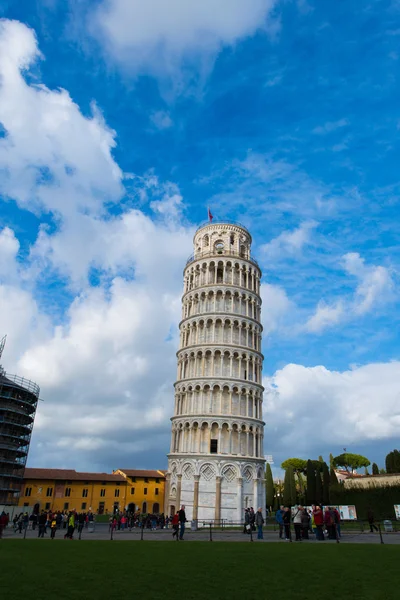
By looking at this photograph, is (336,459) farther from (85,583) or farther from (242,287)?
(85,583)

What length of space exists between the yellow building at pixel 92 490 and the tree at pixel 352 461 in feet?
156

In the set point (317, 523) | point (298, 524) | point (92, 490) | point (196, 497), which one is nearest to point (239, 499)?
point (196, 497)

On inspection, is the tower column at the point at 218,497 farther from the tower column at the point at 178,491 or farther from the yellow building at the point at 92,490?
the yellow building at the point at 92,490

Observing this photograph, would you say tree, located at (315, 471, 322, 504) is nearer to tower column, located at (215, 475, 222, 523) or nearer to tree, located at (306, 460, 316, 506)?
tree, located at (306, 460, 316, 506)

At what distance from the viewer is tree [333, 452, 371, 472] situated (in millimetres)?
111250

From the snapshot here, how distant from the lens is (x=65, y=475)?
82250 millimetres

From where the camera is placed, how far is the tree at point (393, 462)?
58.1 m

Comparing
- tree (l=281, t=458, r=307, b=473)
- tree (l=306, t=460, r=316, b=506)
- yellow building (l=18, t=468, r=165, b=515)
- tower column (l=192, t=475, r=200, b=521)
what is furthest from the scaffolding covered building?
tree (l=281, t=458, r=307, b=473)

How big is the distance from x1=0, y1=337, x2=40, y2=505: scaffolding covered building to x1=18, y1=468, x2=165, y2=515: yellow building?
13.8 m

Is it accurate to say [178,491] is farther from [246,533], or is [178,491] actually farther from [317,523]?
[317,523]

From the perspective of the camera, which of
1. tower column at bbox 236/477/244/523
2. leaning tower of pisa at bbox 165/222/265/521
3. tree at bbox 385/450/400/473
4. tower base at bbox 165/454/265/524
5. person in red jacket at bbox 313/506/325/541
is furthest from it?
tree at bbox 385/450/400/473

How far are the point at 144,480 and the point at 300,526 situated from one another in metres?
73.0

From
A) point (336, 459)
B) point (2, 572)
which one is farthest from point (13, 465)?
point (336, 459)

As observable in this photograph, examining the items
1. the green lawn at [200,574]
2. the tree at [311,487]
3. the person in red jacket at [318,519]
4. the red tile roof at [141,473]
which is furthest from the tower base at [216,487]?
the red tile roof at [141,473]
